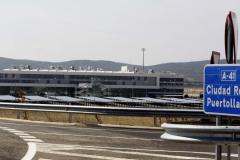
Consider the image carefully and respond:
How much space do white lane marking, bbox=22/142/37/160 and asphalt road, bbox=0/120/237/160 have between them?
3 centimetres

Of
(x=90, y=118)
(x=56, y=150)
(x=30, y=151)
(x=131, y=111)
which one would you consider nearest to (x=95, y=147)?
(x=56, y=150)

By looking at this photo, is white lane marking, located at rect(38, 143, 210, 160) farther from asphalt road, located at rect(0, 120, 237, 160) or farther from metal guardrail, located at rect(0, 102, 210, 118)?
metal guardrail, located at rect(0, 102, 210, 118)

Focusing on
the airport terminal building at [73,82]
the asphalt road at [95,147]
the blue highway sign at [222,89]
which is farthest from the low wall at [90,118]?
the airport terminal building at [73,82]

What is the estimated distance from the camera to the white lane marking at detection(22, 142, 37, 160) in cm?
1345

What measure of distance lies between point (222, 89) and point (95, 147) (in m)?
9.28

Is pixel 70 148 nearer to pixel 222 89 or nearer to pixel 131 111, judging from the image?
pixel 222 89

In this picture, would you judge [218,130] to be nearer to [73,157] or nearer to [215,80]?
[215,80]

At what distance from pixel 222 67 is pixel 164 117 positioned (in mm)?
19152

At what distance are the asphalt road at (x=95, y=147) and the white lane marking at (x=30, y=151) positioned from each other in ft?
0.08

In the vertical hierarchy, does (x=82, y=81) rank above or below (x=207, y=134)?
above

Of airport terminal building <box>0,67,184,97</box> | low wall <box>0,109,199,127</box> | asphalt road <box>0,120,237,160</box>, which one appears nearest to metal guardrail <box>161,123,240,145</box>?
asphalt road <box>0,120,237,160</box>

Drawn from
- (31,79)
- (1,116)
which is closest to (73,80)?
(31,79)

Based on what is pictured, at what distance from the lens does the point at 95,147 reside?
52.1 ft

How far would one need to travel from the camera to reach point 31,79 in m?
190
